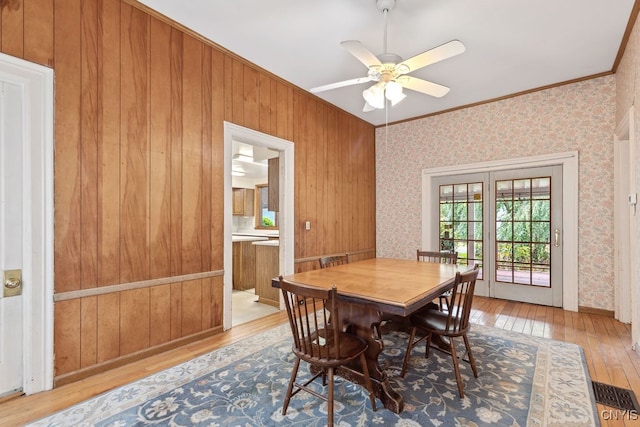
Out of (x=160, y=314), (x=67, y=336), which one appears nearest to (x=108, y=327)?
(x=67, y=336)

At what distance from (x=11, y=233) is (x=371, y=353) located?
2.53 metres

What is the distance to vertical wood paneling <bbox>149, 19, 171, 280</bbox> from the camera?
8.61ft

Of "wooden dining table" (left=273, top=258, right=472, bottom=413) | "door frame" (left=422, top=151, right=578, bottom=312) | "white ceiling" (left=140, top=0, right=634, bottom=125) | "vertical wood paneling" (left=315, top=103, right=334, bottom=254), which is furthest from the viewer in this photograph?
"vertical wood paneling" (left=315, top=103, right=334, bottom=254)

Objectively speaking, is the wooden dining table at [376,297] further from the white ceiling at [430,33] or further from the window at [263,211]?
the window at [263,211]

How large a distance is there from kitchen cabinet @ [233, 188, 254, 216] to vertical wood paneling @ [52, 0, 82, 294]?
4.91 m

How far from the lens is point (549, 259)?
161 inches

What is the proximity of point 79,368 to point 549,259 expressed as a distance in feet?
17.3

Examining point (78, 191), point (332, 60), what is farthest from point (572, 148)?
point (78, 191)

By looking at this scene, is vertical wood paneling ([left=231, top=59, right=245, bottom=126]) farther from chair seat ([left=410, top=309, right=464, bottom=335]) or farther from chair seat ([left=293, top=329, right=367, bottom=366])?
chair seat ([left=410, top=309, right=464, bottom=335])

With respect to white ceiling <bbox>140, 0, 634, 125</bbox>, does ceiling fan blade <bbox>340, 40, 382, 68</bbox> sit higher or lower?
lower

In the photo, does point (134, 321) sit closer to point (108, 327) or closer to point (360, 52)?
point (108, 327)

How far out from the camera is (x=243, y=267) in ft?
16.9

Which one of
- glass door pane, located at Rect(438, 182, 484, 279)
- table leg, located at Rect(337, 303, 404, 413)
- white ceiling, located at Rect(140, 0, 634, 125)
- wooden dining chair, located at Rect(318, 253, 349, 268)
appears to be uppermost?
white ceiling, located at Rect(140, 0, 634, 125)

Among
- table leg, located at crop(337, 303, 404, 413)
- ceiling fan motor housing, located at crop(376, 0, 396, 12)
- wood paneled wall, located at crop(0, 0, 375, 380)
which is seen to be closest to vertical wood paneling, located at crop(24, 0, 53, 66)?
wood paneled wall, located at crop(0, 0, 375, 380)
